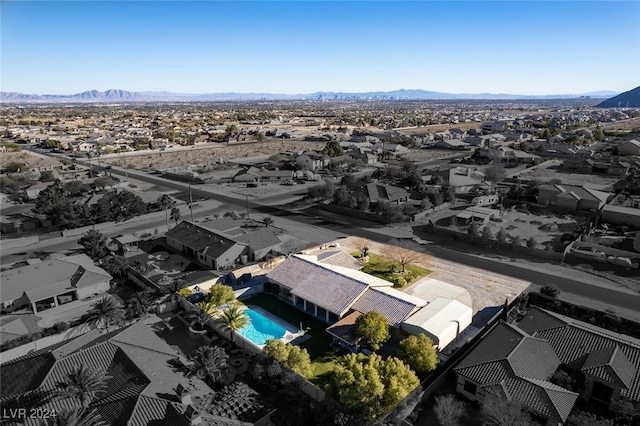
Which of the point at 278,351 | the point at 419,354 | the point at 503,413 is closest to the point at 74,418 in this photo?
the point at 278,351

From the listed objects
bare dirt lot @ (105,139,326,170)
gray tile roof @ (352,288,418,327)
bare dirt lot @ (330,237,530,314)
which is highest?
bare dirt lot @ (105,139,326,170)

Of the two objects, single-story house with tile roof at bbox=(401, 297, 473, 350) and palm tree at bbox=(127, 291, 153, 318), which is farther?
palm tree at bbox=(127, 291, 153, 318)

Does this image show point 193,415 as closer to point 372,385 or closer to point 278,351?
point 278,351

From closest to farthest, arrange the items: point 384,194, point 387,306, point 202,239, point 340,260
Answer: point 387,306, point 340,260, point 202,239, point 384,194

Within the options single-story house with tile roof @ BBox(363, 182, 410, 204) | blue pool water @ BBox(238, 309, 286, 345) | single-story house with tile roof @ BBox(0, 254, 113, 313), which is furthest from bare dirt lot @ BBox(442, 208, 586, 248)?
single-story house with tile roof @ BBox(0, 254, 113, 313)

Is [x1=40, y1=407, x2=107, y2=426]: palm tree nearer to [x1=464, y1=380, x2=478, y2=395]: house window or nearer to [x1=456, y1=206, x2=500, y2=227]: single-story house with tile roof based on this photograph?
[x1=464, y1=380, x2=478, y2=395]: house window
